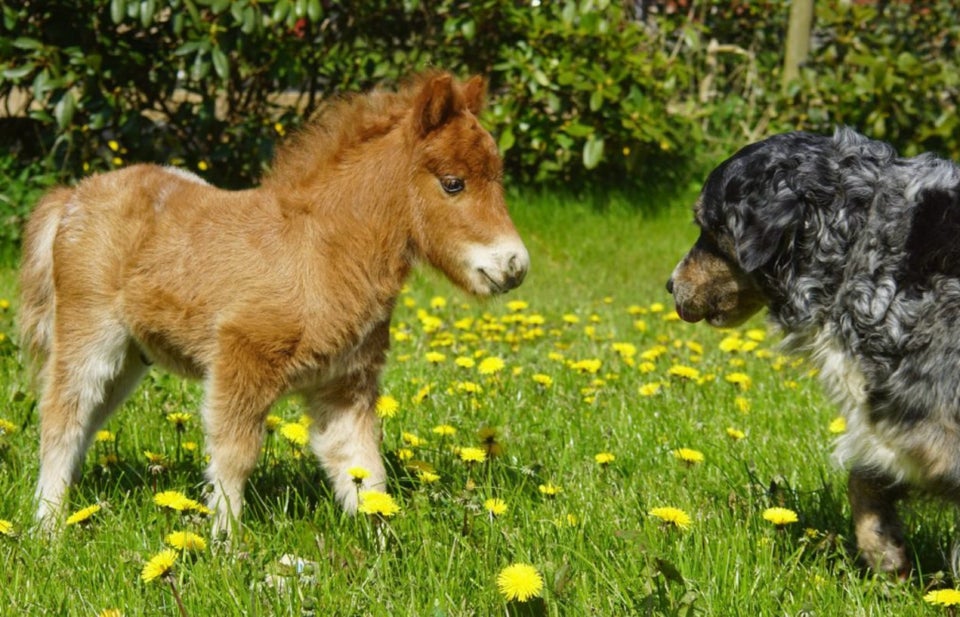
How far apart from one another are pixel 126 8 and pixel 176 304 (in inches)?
176

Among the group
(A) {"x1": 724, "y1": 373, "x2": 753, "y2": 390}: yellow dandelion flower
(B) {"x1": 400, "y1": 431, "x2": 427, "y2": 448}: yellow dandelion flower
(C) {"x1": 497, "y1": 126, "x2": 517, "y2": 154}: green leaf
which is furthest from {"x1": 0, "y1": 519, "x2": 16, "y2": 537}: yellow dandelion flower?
(C) {"x1": 497, "y1": 126, "x2": 517, "y2": 154}: green leaf

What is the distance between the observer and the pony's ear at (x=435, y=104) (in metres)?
3.36

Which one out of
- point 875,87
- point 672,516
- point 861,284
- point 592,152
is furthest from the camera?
point 875,87

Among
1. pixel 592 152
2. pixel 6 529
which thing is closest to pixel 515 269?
pixel 6 529

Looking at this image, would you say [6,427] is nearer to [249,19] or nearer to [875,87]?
[249,19]

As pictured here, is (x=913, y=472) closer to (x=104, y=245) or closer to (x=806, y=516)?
(x=806, y=516)

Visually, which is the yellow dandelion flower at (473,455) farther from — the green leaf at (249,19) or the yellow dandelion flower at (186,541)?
the green leaf at (249,19)

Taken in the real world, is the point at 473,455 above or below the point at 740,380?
above

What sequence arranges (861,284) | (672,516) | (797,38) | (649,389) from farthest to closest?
(797,38) → (649,389) → (861,284) → (672,516)

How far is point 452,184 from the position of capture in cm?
341

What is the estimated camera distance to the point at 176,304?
3.50 meters

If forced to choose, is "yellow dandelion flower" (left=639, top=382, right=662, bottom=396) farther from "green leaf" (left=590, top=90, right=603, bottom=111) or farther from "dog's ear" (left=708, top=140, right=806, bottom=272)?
"green leaf" (left=590, top=90, right=603, bottom=111)

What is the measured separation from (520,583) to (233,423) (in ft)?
4.09

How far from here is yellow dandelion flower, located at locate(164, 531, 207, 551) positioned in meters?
2.78
